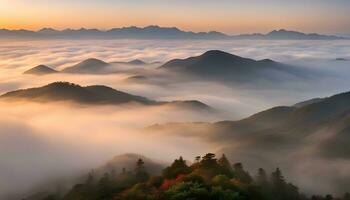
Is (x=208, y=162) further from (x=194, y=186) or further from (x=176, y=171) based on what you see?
(x=194, y=186)

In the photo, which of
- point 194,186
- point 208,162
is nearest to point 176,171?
point 208,162

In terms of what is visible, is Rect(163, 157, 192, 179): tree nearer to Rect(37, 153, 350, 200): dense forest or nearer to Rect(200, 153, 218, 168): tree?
Rect(37, 153, 350, 200): dense forest

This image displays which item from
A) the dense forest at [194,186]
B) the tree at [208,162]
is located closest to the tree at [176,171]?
the dense forest at [194,186]

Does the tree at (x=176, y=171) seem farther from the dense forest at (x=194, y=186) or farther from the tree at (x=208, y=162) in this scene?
the tree at (x=208, y=162)

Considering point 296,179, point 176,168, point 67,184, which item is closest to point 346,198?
point 296,179

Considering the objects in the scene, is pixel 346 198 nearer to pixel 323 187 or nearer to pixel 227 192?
pixel 323 187

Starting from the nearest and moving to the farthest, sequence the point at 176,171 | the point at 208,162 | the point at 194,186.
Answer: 1. the point at 194,186
2. the point at 176,171
3. the point at 208,162

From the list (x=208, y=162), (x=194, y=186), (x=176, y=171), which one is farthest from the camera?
(x=208, y=162)

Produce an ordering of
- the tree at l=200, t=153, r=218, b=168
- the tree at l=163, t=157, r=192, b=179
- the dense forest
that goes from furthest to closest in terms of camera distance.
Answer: the tree at l=200, t=153, r=218, b=168 → the tree at l=163, t=157, r=192, b=179 → the dense forest

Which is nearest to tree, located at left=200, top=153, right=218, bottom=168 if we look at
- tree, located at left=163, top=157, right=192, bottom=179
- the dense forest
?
the dense forest

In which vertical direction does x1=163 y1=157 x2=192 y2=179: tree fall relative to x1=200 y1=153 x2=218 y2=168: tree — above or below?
below

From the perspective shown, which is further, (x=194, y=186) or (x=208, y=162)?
(x=208, y=162)
